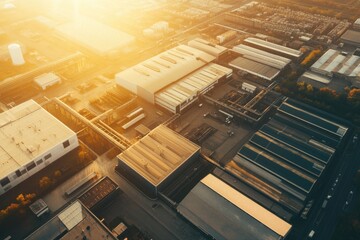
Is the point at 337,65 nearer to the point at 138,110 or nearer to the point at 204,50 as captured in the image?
the point at 204,50

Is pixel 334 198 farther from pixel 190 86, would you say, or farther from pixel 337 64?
pixel 337 64

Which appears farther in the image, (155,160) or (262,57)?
(262,57)

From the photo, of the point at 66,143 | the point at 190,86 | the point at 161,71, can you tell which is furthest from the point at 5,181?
the point at 190,86

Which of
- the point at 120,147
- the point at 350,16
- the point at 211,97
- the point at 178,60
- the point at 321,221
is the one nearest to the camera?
the point at 321,221

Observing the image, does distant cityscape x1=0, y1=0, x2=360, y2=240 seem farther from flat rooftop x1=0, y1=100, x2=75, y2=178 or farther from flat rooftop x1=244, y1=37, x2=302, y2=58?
flat rooftop x1=244, y1=37, x2=302, y2=58

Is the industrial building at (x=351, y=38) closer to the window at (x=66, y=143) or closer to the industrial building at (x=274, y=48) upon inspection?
the industrial building at (x=274, y=48)

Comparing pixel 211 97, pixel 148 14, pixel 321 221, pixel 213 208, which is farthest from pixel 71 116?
pixel 148 14

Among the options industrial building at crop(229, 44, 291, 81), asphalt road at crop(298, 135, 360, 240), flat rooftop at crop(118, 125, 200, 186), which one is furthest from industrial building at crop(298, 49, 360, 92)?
flat rooftop at crop(118, 125, 200, 186)
